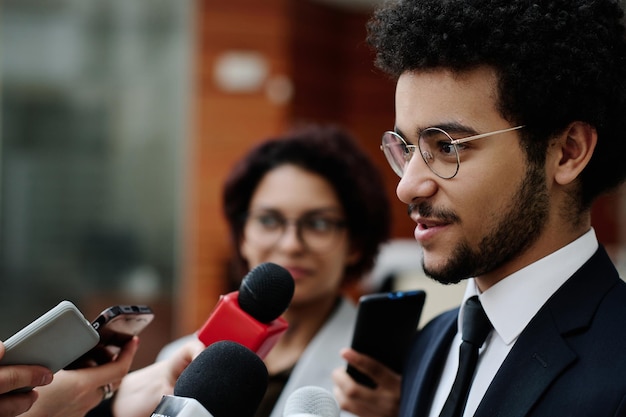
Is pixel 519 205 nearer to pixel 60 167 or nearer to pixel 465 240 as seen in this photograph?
pixel 465 240

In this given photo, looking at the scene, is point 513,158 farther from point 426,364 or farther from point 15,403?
point 15,403

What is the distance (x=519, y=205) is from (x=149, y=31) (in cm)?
498

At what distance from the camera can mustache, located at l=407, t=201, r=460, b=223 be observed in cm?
139

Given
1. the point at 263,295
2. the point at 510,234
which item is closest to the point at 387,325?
the point at 263,295

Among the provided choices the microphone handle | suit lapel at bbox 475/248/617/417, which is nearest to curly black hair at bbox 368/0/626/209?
suit lapel at bbox 475/248/617/417

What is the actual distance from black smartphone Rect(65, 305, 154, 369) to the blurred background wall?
13.2ft

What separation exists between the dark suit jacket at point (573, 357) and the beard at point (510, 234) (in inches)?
4.2

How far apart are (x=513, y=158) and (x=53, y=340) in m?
0.84

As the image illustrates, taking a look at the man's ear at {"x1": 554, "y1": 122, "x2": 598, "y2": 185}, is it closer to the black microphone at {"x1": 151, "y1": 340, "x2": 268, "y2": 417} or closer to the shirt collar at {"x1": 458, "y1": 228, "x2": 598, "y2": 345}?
the shirt collar at {"x1": 458, "y1": 228, "x2": 598, "y2": 345}

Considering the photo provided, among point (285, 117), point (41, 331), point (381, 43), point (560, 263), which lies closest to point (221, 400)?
point (41, 331)

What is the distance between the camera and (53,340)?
134cm

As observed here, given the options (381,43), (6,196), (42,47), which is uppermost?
(42,47)

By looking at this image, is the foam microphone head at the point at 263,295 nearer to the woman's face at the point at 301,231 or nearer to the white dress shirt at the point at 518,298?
the white dress shirt at the point at 518,298

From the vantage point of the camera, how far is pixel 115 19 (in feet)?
19.3
